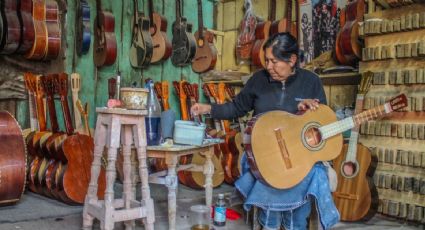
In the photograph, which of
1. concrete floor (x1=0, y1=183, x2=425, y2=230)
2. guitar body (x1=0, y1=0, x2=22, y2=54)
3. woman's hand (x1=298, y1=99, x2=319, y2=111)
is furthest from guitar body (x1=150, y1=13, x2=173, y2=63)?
woman's hand (x1=298, y1=99, x2=319, y2=111)

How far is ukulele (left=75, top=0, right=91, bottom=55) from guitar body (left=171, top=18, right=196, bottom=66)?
3.38ft

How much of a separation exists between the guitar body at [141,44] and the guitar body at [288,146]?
2331mm

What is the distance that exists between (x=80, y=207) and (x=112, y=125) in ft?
4.47

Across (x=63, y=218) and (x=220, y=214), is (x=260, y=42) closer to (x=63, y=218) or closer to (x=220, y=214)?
(x=220, y=214)

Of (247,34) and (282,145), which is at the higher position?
(247,34)

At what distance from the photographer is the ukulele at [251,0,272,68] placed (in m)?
4.63

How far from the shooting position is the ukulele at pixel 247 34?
4852 mm

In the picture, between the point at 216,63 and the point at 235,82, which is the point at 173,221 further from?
the point at 216,63

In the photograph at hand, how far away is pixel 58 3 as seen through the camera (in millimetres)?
4324

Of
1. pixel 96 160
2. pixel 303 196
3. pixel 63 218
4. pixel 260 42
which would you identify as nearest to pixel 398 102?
pixel 303 196

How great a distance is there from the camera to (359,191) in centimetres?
329

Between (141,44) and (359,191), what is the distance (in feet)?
8.58

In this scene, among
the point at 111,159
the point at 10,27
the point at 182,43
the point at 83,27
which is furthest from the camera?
the point at 182,43

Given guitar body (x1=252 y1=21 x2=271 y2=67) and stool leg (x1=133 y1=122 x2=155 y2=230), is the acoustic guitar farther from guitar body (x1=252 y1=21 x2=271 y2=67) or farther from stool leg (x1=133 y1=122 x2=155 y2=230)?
guitar body (x1=252 y1=21 x2=271 y2=67)
